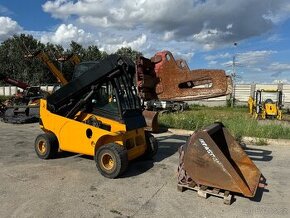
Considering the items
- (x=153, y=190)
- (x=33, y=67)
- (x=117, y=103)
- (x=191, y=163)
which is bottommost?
(x=153, y=190)

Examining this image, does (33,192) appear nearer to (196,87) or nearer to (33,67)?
(196,87)

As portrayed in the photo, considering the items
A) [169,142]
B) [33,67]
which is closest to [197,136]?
[169,142]

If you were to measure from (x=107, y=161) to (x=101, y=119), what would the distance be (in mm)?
1075

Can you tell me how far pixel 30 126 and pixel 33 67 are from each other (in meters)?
44.3

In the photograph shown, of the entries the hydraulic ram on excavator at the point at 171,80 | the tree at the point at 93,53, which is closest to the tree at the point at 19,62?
→ the tree at the point at 93,53

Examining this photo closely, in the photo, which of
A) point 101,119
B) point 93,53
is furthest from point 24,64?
point 101,119

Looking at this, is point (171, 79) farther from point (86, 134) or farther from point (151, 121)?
point (151, 121)

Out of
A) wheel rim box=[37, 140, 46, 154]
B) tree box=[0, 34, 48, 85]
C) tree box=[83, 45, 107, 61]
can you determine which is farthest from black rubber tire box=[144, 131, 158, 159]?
tree box=[83, 45, 107, 61]

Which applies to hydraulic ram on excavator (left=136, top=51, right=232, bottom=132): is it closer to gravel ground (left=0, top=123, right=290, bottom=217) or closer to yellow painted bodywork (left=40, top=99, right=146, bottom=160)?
yellow painted bodywork (left=40, top=99, right=146, bottom=160)

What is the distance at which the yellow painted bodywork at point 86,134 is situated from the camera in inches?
275

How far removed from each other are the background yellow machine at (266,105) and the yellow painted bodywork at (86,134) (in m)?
→ 14.8

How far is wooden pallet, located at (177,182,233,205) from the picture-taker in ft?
17.5

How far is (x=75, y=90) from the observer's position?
7.54 meters

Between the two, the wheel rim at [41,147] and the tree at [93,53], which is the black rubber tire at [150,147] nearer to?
the wheel rim at [41,147]
